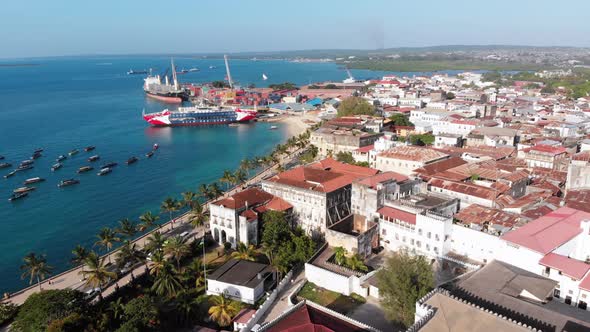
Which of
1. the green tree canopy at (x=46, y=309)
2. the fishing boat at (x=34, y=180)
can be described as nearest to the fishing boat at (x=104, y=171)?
the fishing boat at (x=34, y=180)

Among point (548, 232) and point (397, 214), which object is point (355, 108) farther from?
point (548, 232)

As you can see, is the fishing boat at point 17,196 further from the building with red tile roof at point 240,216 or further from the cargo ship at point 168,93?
the cargo ship at point 168,93

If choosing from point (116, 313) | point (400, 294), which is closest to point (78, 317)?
point (116, 313)

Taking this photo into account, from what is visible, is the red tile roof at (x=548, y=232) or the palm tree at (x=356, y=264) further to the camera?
the palm tree at (x=356, y=264)

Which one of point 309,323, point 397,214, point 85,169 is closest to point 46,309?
point 309,323

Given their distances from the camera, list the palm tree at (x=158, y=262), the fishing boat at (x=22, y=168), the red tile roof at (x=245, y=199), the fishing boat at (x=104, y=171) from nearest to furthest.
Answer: the palm tree at (x=158, y=262), the red tile roof at (x=245, y=199), the fishing boat at (x=104, y=171), the fishing boat at (x=22, y=168)
